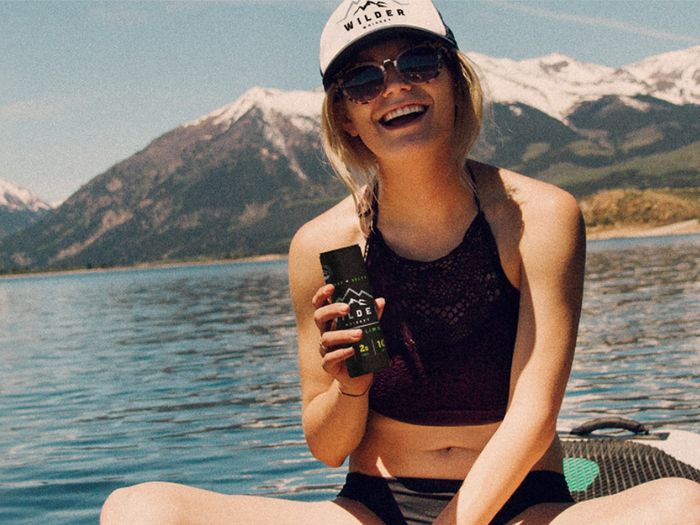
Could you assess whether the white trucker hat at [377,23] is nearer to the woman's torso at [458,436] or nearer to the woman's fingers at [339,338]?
the woman's torso at [458,436]

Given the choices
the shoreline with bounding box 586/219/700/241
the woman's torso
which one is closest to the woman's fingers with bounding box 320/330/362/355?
the woman's torso

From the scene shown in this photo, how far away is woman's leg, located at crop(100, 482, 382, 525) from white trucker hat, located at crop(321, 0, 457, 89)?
5.22 feet

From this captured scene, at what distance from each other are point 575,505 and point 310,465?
7560 mm

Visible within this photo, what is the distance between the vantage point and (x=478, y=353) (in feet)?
11.5

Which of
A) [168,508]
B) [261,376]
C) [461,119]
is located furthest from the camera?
[261,376]

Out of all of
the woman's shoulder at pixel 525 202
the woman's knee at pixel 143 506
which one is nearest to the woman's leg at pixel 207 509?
the woman's knee at pixel 143 506

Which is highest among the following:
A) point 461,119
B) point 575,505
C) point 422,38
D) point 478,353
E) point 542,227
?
point 422,38

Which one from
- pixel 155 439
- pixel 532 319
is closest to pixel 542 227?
pixel 532 319

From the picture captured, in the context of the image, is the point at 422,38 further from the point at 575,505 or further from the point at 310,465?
the point at 310,465

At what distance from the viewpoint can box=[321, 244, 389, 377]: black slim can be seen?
325cm

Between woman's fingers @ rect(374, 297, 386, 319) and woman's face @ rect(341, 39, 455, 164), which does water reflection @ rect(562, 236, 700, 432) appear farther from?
woman's fingers @ rect(374, 297, 386, 319)

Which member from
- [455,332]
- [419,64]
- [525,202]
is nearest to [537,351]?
[455,332]

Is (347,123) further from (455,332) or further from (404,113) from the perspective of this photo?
(455,332)

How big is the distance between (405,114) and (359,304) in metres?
0.77
